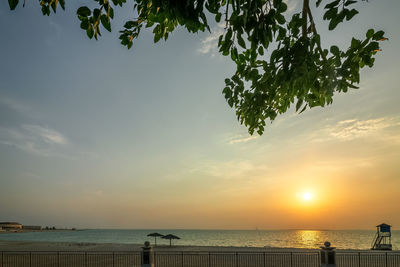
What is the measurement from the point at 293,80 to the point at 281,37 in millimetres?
756

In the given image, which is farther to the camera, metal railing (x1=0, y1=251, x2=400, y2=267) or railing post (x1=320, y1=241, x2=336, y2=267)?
metal railing (x1=0, y1=251, x2=400, y2=267)

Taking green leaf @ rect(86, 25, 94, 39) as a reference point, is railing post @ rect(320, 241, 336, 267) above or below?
below

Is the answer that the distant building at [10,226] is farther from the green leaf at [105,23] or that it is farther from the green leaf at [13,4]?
the green leaf at [105,23]

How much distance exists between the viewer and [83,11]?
13.3 feet

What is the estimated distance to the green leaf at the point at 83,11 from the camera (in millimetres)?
4012

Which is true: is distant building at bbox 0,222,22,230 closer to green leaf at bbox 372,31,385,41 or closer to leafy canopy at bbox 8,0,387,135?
leafy canopy at bbox 8,0,387,135

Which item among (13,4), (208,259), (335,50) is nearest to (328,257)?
(335,50)

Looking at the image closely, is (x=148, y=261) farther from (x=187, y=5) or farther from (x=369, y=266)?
(x=369, y=266)

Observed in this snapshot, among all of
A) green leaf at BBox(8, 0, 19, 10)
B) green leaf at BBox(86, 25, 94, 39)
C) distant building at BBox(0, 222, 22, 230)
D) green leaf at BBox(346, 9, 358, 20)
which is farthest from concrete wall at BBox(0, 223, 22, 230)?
green leaf at BBox(346, 9, 358, 20)

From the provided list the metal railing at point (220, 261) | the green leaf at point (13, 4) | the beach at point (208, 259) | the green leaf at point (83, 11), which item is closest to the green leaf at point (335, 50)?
the green leaf at point (83, 11)

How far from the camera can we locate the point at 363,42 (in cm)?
418

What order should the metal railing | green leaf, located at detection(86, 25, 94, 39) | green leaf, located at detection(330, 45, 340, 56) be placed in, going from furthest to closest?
the metal railing
green leaf, located at detection(86, 25, 94, 39)
green leaf, located at detection(330, 45, 340, 56)

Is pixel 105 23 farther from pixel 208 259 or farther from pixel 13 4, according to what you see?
pixel 208 259

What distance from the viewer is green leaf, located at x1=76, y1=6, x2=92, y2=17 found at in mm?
4012
